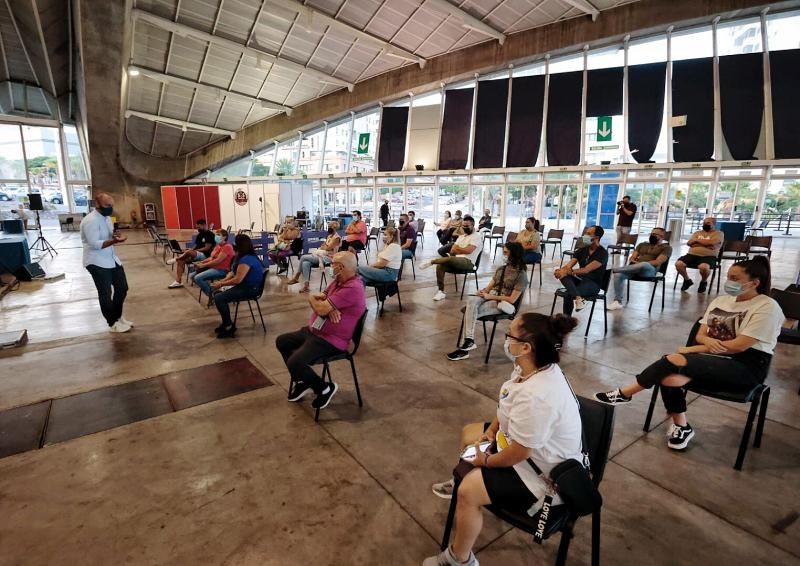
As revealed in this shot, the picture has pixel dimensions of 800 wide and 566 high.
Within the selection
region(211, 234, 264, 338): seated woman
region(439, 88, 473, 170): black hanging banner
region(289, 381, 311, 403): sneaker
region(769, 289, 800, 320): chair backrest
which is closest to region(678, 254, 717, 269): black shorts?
region(769, 289, 800, 320): chair backrest

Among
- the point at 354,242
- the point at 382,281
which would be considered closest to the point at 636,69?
the point at 354,242

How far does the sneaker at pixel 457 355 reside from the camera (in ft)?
13.0

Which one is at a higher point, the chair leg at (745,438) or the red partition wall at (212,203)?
the red partition wall at (212,203)

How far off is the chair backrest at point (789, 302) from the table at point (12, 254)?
10897 mm

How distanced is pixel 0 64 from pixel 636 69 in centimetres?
2673

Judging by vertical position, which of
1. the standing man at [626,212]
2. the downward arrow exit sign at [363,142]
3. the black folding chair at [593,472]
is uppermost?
the downward arrow exit sign at [363,142]

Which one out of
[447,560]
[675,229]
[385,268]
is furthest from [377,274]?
[675,229]

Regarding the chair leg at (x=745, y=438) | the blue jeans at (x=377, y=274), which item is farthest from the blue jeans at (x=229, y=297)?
the chair leg at (x=745, y=438)

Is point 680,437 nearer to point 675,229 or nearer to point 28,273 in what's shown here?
point 28,273

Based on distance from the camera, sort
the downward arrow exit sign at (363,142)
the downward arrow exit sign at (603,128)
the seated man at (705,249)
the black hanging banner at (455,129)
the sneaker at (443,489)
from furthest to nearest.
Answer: the downward arrow exit sign at (363,142)
the black hanging banner at (455,129)
the downward arrow exit sign at (603,128)
the seated man at (705,249)
the sneaker at (443,489)

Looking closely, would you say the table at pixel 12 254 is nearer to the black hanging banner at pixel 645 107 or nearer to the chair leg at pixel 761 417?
the chair leg at pixel 761 417

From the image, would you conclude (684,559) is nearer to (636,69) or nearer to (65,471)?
(65,471)

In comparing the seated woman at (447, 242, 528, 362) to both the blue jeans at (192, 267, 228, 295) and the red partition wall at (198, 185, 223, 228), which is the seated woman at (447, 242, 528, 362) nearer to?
the blue jeans at (192, 267, 228, 295)

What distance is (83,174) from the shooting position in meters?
21.6
